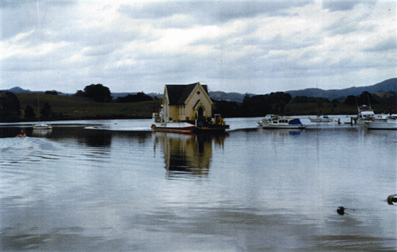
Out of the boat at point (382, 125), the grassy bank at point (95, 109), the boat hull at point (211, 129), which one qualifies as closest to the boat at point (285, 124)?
the boat at point (382, 125)

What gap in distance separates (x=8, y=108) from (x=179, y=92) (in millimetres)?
89071

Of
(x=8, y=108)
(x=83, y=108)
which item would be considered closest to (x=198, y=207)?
(x=8, y=108)

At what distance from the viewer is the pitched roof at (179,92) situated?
73.6 metres

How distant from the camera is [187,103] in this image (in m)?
72.2

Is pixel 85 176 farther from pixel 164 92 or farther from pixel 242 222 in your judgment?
pixel 164 92

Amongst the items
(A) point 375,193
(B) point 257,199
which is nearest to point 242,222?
(B) point 257,199

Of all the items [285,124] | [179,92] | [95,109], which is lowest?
[285,124]

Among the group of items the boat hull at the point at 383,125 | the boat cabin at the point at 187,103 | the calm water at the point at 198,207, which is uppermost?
the boat cabin at the point at 187,103

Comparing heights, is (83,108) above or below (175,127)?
above

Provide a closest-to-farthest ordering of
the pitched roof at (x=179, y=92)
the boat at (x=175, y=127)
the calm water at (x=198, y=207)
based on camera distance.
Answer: the calm water at (x=198, y=207) < the boat at (x=175, y=127) < the pitched roof at (x=179, y=92)

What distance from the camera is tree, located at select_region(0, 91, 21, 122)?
134 metres

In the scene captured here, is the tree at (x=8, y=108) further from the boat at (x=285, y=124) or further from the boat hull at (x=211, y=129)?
the boat hull at (x=211, y=129)

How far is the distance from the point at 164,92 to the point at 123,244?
70.1 meters

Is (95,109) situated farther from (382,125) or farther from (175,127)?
(382,125)
